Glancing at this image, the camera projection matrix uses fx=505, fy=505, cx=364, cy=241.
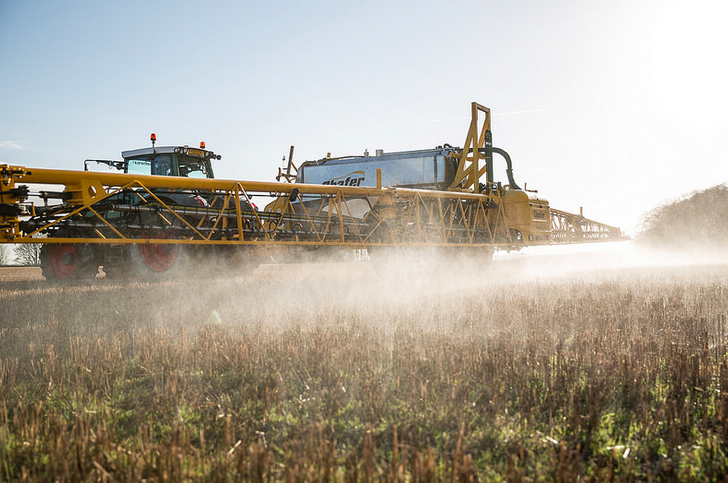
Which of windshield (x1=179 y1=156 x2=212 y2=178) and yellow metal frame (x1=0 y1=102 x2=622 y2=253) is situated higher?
windshield (x1=179 y1=156 x2=212 y2=178)

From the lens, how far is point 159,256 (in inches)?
377

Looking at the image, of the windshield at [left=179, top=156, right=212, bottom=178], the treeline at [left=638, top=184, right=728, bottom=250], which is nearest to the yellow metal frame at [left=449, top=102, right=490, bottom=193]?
the windshield at [left=179, top=156, right=212, bottom=178]

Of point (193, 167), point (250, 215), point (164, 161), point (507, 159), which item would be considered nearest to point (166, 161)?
point (164, 161)

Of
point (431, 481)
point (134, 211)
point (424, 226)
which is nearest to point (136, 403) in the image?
point (431, 481)

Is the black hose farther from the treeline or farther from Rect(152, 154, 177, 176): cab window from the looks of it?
the treeline

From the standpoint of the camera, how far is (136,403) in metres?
3.15

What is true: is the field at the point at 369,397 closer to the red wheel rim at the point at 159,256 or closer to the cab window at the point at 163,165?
the red wheel rim at the point at 159,256

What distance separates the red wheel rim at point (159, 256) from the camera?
946cm

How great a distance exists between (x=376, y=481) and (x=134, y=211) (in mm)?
6574

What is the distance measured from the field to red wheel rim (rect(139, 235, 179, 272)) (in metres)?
3.66

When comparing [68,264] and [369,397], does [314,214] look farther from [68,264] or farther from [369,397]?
[369,397]

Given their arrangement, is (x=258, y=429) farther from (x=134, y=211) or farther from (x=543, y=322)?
(x=134, y=211)

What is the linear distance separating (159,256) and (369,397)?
303 inches

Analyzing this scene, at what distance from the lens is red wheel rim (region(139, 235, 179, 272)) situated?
946 cm
